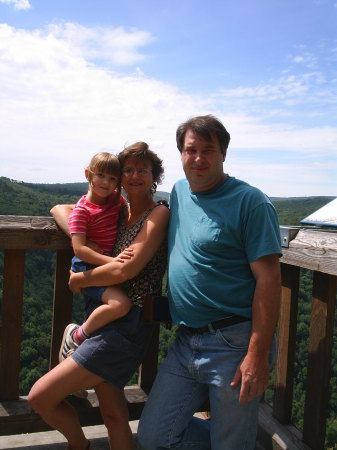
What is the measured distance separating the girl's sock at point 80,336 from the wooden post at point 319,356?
1054 millimetres

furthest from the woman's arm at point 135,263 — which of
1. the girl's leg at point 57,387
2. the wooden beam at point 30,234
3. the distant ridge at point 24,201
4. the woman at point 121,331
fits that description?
the distant ridge at point 24,201

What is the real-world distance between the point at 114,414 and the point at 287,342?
0.94 m

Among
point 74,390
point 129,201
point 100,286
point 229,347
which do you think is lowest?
point 74,390

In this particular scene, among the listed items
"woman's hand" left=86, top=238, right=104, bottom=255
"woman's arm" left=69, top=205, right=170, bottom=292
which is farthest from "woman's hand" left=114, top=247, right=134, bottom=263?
"woman's hand" left=86, top=238, right=104, bottom=255

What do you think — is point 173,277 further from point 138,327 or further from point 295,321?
point 295,321

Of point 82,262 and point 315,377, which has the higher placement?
point 82,262

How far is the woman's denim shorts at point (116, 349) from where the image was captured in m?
1.97

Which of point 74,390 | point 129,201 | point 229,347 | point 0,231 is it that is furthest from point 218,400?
point 0,231

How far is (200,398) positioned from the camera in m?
2.04

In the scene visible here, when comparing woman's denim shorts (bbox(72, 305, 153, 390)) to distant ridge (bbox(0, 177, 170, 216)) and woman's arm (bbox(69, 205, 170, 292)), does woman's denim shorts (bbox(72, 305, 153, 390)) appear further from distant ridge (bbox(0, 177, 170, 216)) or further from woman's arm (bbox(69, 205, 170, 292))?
distant ridge (bbox(0, 177, 170, 216))

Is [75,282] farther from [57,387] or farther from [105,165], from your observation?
[105,165]

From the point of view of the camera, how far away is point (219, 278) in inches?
74.6

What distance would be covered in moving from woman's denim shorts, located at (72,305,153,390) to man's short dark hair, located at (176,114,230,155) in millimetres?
849

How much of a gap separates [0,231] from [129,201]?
627mm
